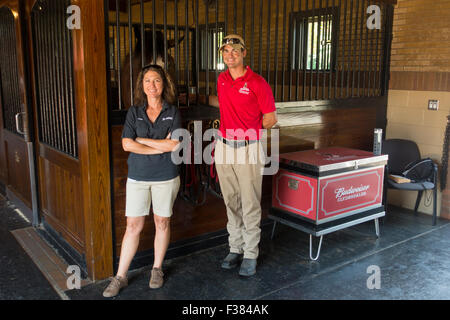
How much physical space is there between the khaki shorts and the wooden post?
0.83 feet

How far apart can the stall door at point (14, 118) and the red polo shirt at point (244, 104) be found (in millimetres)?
2010

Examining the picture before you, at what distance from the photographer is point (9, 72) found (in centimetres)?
438

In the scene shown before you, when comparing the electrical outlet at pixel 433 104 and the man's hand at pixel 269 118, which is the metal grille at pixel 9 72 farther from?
the electrical outlet at pixel 433 104

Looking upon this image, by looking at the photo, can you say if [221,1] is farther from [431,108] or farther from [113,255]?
[113,255]

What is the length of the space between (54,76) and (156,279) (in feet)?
5.99

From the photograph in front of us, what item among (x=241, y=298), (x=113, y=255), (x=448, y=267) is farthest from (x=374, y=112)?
(x=113, y=255)

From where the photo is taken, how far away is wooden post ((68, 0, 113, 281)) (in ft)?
8.95

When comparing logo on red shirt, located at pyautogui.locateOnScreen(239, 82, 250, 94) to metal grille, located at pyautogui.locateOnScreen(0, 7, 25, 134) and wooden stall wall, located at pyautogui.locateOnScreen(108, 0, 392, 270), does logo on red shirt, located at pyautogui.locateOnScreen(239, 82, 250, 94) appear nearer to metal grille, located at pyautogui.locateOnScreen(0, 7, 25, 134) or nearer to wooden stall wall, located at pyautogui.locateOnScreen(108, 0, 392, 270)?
wooden stall wall, located at pyautogui.locateOnScreen(108, 0, 392, 270)

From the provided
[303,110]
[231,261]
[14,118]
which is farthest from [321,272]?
[14,118]

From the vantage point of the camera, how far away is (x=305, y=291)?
294 cm

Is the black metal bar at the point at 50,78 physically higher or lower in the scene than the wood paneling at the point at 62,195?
higher

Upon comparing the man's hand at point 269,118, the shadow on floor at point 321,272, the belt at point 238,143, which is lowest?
the shadow on floor at point 321,272

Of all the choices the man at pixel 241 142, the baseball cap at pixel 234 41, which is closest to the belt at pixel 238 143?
the man at pixel 241 142

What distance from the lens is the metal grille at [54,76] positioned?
10.5 feet
